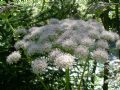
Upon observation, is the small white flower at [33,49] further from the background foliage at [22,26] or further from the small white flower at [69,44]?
the background foliage at [22,26]

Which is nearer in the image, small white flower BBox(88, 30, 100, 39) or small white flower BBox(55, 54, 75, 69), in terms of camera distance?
small white flower BBox(55, 54, 75, 69)

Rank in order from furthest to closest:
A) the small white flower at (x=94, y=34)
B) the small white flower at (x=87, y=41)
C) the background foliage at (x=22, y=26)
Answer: the background foliage at (x=22, y=26), the small white flower at (x=94, y=34), the small white flower at (x=87, y=41)

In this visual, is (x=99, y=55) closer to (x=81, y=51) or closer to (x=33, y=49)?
(x=81, y=51)

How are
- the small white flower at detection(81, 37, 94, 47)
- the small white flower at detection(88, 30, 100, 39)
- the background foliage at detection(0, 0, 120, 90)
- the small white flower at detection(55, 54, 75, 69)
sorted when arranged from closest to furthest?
the small white flower at detection(55, 54, 75, 69) → the small white flower at detection(81, 37, 94, 47) → the small white flower at detection(88, 30, 100, 39) → the background foliage at detection(0, 0, 120, 90)

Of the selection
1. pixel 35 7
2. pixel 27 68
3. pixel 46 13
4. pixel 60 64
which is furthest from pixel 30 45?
pixel 35 7

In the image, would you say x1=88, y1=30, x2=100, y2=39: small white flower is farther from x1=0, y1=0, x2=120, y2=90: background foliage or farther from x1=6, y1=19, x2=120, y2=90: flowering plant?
x1=0, y1=0, x2=120, y2=90: background foliage

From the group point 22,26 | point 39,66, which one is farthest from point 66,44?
point 22,26

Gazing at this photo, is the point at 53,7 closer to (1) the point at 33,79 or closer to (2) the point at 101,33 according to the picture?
(1) the point at 33,79

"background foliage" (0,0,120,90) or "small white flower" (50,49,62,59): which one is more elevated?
"small white flower" (50,49,62,59)

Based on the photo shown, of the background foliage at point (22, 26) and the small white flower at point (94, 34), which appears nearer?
the small white flower at point (94, 34)

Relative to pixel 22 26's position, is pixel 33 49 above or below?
above

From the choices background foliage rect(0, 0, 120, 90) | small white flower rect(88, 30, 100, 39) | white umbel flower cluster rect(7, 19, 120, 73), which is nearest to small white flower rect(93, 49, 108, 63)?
white umbel flower cluster rect(7, 19, 120, 73)

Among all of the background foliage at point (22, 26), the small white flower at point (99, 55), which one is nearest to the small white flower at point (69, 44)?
the small white flower at point (99, 55)

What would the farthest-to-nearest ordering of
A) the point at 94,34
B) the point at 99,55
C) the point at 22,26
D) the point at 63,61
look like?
1. the point at 22,26
2. the point at 94,34
3. the point at 99,55
4. the point at 63,61
